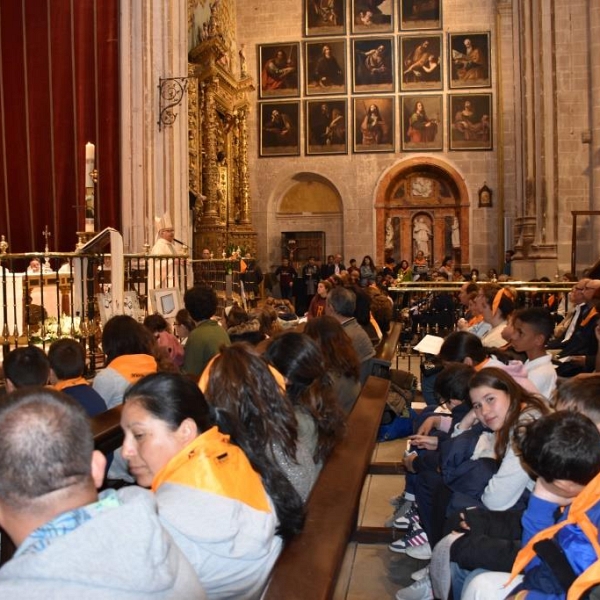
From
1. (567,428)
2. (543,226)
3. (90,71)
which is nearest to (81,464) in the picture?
(567,428)

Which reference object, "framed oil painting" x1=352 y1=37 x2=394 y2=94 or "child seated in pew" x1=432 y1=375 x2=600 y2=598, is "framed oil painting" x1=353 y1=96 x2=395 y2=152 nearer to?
"framed oil painting" x1=352 y1=37 x2=394 y2=94

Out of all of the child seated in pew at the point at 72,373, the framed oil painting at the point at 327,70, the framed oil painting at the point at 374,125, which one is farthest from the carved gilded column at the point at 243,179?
the child seated in pew at the point at 72,373

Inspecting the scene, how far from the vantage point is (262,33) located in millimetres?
25344

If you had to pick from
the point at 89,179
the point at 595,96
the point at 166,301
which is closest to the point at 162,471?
the point at 166,301

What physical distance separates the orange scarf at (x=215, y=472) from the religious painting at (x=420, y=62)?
23.5m

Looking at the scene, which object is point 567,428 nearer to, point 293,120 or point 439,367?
point 439,367

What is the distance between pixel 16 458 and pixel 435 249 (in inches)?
941

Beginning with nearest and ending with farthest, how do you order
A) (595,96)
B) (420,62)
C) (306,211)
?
(595,96)
(420,62)
(306,211)

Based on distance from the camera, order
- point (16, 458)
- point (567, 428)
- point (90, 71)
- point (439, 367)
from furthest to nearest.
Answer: point (90, 71) → point (439, 367) → point (567, 428) → point (16, 458)

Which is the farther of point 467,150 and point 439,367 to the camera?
point 467,150

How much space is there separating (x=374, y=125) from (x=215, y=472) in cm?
2337

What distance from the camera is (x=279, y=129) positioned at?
992 inches

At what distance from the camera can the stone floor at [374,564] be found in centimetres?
414

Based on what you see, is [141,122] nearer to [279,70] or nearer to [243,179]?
[243,179]
